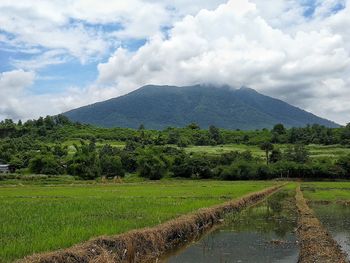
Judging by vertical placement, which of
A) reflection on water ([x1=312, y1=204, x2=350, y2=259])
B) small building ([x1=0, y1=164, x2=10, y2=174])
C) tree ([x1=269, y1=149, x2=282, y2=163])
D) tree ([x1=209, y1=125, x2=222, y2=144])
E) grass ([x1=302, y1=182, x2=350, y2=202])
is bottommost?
grass ([x1=302, y1=182, x2=350, y2=202])

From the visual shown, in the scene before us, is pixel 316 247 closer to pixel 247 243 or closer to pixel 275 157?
pixel 247 243

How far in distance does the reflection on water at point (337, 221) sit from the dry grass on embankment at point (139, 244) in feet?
17.0

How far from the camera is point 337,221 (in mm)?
19969

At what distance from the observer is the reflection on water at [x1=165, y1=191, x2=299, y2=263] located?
39.7 ft

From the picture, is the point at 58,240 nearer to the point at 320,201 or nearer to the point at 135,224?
the point at 135,224

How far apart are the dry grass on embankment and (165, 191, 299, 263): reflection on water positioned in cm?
66

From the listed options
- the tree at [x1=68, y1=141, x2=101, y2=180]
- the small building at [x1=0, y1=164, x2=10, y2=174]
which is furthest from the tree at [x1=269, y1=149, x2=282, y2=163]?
the small building at [x1=0, y1=164, x2=10, y2=174]

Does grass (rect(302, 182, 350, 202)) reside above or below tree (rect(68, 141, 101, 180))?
below

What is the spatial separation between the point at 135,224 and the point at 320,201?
67.1 ft

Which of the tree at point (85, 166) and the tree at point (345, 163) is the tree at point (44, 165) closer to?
the tree at point (85, 166)

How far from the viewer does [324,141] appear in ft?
351

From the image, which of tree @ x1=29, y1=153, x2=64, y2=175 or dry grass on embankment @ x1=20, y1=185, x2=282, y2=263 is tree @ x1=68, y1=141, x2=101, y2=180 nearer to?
tree @ x1=29, y1=153, x2=64, y2=175

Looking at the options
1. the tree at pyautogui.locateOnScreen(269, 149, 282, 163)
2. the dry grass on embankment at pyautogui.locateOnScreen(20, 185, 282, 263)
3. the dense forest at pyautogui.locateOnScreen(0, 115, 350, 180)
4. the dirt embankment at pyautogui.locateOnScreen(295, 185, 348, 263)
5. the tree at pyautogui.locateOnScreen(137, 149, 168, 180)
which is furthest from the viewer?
the tree at pyautogui.locateOnScreen(269, 149, 282, 163)

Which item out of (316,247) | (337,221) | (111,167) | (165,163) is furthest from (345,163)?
(316,247)
